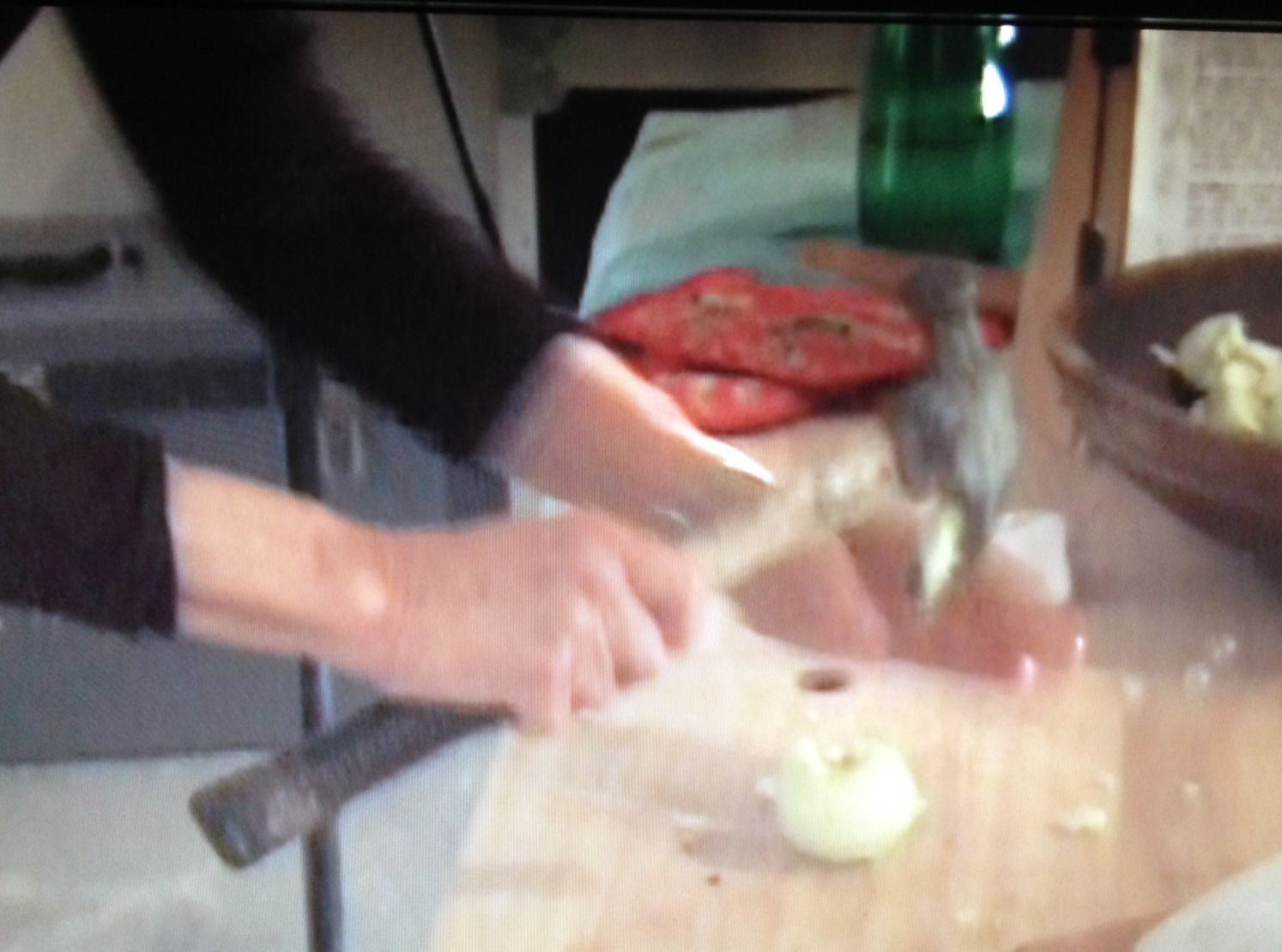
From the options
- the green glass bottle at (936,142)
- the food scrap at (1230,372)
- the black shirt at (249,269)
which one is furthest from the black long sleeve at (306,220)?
the food scrap at (1230,372)

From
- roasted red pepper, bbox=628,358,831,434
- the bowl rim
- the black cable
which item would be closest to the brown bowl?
the bowl rim

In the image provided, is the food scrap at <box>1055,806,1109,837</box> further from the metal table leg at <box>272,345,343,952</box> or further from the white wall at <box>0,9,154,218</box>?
the white wall at <box>0,9,154,218</box>

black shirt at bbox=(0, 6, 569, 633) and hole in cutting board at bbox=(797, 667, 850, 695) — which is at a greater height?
black shirt at bbox=(0, 6, 569, 633)

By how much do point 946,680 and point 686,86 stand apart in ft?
0.78

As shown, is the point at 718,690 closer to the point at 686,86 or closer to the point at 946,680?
the point at 946,680

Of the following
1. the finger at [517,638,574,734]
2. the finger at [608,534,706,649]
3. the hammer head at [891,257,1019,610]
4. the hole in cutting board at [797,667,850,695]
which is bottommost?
the hole in cutting board at [797,667,850,695]

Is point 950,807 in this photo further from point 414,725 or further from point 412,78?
point 412,78

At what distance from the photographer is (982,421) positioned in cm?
49

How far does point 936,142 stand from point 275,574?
271 mm

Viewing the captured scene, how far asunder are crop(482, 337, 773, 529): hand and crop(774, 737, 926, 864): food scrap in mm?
112

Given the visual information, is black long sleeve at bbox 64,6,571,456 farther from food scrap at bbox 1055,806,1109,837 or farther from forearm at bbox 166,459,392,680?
food scrap at bbox 1055,806,1109,837

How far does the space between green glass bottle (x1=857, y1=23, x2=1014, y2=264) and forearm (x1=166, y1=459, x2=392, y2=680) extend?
21 centimetres

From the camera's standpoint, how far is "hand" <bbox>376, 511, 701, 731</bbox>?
47 cm

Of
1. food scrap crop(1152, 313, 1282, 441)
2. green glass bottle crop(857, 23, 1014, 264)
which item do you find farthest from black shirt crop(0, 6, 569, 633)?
food scrap crop(1152, 313, 1282, 441)
